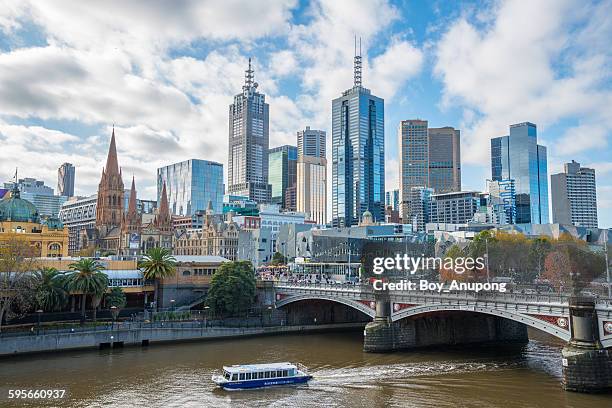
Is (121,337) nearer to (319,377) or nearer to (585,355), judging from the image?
(319,377)

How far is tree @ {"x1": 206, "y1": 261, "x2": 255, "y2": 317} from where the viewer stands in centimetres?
8625

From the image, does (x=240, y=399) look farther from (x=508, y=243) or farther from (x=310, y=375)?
(x=508, y=243)

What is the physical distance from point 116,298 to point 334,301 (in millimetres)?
33140

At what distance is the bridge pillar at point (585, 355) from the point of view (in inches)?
1809

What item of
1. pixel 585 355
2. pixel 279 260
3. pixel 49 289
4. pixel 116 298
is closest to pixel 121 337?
pixel 116 298

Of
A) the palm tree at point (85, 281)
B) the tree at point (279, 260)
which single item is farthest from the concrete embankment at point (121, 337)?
the tree at point (279, 260)

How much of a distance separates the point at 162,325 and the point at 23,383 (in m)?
24.8

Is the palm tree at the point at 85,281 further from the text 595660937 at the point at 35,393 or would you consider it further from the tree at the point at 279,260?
the tree at the point at 279,260

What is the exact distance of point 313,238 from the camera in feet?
542

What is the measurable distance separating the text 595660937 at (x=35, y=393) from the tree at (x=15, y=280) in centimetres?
1909

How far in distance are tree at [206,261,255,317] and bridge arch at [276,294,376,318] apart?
17.3ft

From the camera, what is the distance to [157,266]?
302 feet

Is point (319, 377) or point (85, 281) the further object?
point (85, 281)

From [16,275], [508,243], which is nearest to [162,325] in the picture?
[16,275]
